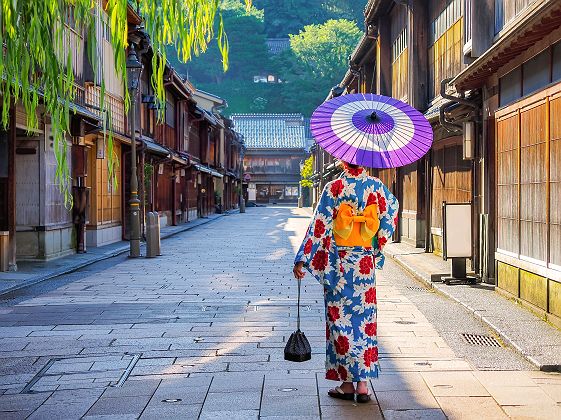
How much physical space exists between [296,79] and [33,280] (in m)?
91.0

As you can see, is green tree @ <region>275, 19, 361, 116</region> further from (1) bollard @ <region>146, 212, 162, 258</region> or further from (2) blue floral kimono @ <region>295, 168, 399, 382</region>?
(2) blue floral kimono @ <region>295, 168, 399, 382</region>

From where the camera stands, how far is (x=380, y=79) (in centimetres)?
2703

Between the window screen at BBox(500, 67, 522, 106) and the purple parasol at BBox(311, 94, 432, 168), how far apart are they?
499cm

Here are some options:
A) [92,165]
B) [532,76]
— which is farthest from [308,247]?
[92,165]

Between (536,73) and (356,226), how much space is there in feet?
17.1

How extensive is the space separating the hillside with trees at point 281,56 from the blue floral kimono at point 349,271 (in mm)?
92293

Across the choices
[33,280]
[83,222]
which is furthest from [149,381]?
[83,222]

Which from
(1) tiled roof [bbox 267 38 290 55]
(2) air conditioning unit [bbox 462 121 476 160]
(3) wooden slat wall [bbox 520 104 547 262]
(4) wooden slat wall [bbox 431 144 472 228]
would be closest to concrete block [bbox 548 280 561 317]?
(3) wooden slat wall [bbox 520 104 547 262]

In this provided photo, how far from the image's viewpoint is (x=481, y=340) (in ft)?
27.5

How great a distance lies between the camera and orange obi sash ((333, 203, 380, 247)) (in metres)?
A: 5.94

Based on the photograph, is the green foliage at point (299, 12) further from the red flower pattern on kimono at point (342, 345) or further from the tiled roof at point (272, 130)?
→ the red flower pattern on kimono at point (342, 345)

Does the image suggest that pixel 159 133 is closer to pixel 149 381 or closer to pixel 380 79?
pixel 380 79

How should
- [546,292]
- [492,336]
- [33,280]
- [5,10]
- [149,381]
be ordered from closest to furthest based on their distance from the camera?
[5,10] → [149,381] → [492,336] → [546,292] → [33,280]

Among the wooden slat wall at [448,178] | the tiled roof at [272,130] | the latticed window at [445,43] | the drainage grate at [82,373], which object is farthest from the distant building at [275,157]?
the drainage grate at [82,373]
